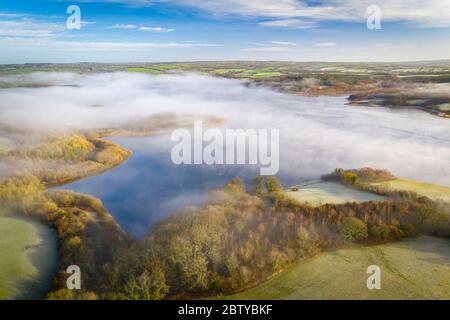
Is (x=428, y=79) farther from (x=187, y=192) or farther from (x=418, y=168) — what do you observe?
(x=187, y=192)

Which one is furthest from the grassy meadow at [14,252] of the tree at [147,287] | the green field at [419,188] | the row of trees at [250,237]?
the green field at [419,188]

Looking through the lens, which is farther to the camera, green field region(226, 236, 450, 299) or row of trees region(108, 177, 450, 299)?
row of trees region(108, 177, 450, 299)

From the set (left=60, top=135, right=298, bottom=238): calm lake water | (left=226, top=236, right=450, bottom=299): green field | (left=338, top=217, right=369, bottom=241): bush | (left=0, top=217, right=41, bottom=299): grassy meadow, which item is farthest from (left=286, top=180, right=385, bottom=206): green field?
(left=0, top=217, right=41, bottom=299): grassy meadow

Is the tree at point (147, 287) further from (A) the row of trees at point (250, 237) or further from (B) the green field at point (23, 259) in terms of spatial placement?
(B) the green field at point (23, 259)

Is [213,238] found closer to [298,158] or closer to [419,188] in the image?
[419,188]

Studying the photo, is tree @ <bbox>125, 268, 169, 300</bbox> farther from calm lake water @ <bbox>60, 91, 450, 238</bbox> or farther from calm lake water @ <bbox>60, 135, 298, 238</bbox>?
calm lake water @ <bbox>60, 135, 298, 238</bbox>
